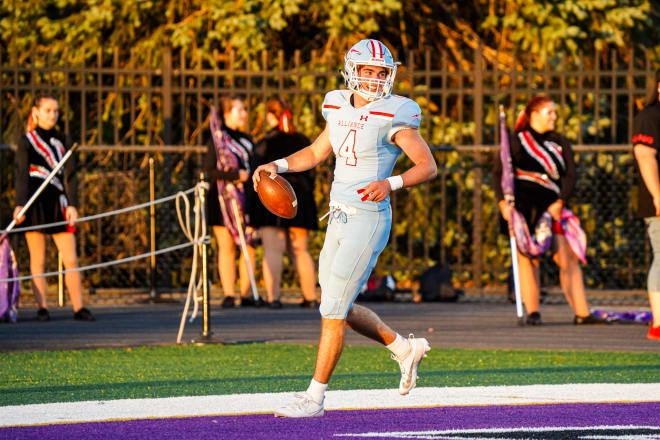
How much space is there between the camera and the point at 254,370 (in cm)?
930

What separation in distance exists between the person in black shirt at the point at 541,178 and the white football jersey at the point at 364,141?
5241 millimetres

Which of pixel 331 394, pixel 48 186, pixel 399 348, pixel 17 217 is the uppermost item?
pixel 48 186

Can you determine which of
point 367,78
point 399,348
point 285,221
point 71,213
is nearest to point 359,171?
point 367,78

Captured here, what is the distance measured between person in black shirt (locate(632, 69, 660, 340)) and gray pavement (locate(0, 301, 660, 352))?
1.70 feet

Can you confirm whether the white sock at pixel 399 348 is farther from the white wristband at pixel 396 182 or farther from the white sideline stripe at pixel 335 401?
the white wristband at pixel 396 182

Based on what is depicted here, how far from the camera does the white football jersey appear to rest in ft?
23.4

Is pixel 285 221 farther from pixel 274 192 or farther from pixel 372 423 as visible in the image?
pixel 372 423

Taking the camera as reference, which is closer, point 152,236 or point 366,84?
point 366,84

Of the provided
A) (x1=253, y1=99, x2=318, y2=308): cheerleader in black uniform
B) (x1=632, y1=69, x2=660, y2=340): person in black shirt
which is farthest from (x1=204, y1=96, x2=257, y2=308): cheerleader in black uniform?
(x1=632, y1=69, x2=660, y2=340): person in black shirt

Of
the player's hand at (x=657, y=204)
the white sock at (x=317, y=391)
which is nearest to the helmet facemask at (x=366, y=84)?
the white sock at (x=317, y=391)

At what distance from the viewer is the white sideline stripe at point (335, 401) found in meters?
7.08

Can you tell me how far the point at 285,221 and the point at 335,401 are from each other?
261 inches

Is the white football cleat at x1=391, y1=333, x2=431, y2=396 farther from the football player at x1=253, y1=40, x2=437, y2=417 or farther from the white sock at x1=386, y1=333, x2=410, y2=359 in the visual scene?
the football player at x1=253, y1=40, x2=437, y2=417

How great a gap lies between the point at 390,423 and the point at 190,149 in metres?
9.15
